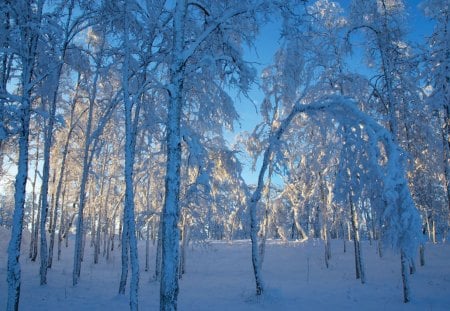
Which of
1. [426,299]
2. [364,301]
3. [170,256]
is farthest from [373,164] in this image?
[426,299]

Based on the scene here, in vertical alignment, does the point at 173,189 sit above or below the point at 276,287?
above

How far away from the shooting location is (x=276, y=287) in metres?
14.7

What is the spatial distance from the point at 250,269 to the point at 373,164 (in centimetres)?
1805

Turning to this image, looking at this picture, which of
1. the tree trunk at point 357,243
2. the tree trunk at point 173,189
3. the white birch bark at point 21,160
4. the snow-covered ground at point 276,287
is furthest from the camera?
the tree trunk at point 357,243

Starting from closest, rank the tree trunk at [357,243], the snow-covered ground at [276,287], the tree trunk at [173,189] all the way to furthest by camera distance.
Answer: the tree trunk at [173,189] → the snow-covered ground at [276,287] → the tree trunk at [357,243]

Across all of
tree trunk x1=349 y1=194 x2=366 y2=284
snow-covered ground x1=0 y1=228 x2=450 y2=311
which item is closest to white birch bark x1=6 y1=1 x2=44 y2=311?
snow-covered ground x1=0 y1=228 x2=450 y2=311

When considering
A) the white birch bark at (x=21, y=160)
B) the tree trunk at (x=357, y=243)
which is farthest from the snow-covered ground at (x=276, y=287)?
the white birch bark at (x=21, y=160)

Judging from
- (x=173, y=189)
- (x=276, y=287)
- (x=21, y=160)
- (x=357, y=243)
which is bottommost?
(x=276, y=287)

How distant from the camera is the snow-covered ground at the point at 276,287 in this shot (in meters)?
10.8

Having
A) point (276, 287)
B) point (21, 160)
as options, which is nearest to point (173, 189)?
point (21, 160)

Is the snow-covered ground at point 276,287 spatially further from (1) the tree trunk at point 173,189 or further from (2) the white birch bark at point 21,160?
(1) the tree trunk at point 173,189

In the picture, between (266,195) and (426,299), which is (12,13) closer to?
(266,195)

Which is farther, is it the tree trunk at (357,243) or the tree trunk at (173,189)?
the tree trunk at (357,243)

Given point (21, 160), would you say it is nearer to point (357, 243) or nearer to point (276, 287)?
point (276, 287)
